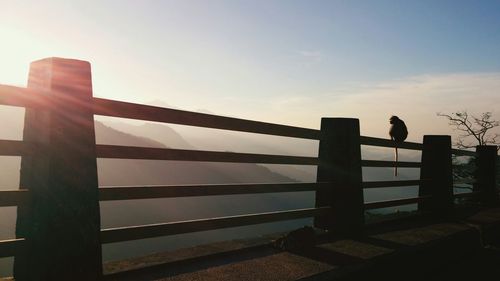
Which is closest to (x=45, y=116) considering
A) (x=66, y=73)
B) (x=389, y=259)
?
(x=66, y=73)

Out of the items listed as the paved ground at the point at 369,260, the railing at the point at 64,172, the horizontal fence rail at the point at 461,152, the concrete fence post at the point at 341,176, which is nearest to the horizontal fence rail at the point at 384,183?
the concrete fence post at the point at 341,176

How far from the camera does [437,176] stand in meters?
6.95

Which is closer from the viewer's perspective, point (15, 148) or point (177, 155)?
point (15, 148)

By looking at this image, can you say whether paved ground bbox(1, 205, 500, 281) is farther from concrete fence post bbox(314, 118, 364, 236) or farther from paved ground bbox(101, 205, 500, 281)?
concrete fence post bbox(314, 118, 364, 236)

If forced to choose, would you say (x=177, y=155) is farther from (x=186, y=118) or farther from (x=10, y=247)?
(x=10, y=247)

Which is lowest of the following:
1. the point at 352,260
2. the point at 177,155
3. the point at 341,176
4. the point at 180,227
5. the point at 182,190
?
the point at 352,260

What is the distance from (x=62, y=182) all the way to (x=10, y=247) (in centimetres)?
45

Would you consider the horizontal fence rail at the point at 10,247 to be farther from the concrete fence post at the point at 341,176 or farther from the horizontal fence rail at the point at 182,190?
the concrete fence post at the point at 341,176

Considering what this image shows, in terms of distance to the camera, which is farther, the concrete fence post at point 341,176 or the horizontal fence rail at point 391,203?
the horizontal fence rail at point 391,203

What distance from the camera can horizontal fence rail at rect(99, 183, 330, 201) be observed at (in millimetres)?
2910

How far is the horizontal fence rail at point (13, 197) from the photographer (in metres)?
2.40

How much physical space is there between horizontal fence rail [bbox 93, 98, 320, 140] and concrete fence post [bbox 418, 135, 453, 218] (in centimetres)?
327

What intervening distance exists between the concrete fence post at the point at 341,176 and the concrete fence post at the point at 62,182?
282 cm

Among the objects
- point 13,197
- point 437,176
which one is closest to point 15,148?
point 13,197
